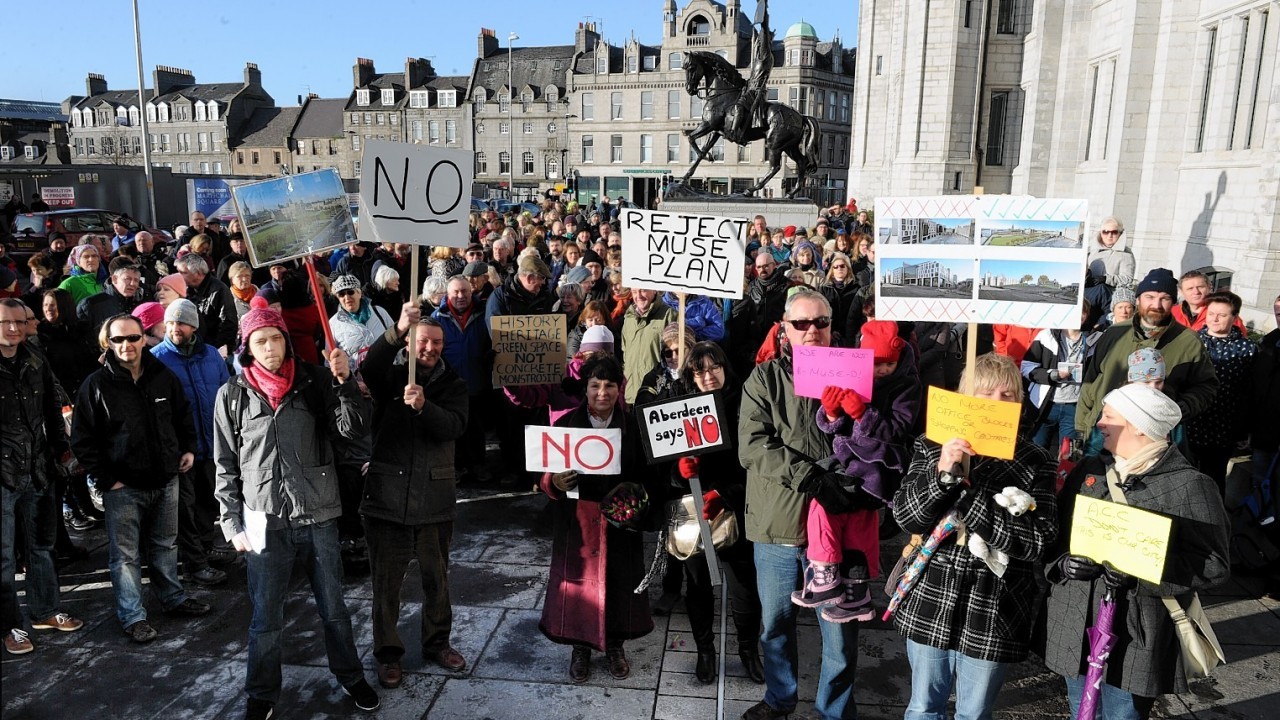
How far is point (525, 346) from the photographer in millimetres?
6625

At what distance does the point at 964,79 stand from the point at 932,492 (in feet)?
84.6

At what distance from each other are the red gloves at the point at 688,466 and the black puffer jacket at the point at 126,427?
127 inches

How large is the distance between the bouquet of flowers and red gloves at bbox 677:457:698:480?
0.31 metres

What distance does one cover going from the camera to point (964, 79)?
25.5 meters

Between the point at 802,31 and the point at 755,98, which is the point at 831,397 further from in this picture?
the point at 802,31

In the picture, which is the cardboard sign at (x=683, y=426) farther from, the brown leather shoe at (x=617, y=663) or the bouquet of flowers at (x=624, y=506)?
the brown leather shoe at (x=617, y=663)

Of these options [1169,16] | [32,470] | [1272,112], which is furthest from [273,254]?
[1169,16]

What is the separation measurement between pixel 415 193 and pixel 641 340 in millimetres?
2675

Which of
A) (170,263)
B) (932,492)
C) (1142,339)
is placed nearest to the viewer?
(932,492)

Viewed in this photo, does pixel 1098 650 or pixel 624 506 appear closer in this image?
pixel 1098 650

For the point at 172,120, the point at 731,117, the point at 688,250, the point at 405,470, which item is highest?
the point at 172,120

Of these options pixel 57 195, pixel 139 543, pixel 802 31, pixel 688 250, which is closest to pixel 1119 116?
pixel 688 250

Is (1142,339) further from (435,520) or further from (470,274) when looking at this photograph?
(470,274)

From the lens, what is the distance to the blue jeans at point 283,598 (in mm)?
4043
